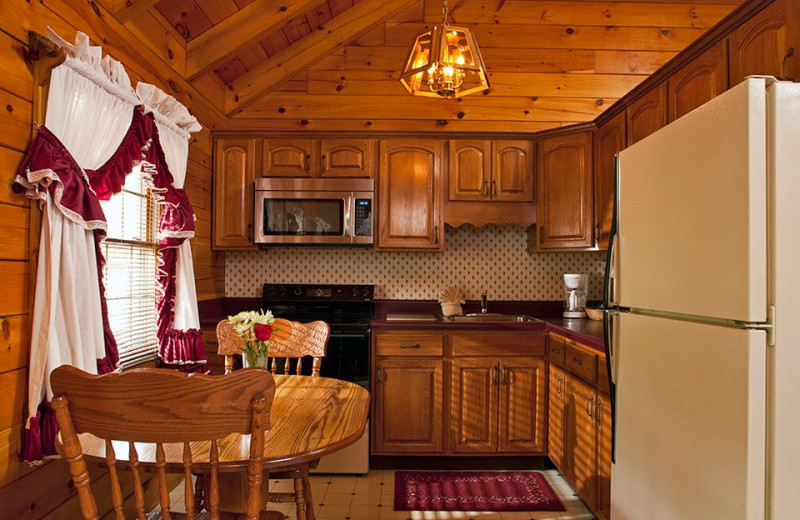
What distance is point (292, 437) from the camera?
140cm

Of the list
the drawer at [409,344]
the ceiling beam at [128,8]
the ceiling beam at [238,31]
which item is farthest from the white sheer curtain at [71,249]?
the drawer at [409,344]

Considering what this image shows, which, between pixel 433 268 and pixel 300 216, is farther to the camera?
pixel 433 268

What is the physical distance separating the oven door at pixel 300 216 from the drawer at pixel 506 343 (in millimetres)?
1033

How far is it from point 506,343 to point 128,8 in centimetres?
260

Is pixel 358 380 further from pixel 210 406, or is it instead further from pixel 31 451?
pixel 210 406

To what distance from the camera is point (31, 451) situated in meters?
1.73

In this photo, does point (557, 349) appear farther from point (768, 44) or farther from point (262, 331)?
point (262, 331)

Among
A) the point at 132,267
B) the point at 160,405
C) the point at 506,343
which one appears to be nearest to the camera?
the point at 160,405

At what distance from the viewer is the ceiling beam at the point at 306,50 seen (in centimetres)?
364

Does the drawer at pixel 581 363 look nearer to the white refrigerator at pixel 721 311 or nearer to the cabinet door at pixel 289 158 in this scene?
the white refrigerator at pixel 721 311

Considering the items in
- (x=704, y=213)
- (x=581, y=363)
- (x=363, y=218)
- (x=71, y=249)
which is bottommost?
(x=581, y=363)

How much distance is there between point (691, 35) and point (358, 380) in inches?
135

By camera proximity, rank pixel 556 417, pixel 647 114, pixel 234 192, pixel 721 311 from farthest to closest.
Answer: pixel 234 192
pixel 556 417
pixel 647 114
pixel 721 311

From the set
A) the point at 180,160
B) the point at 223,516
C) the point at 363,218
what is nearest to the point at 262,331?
the point at 223,516
